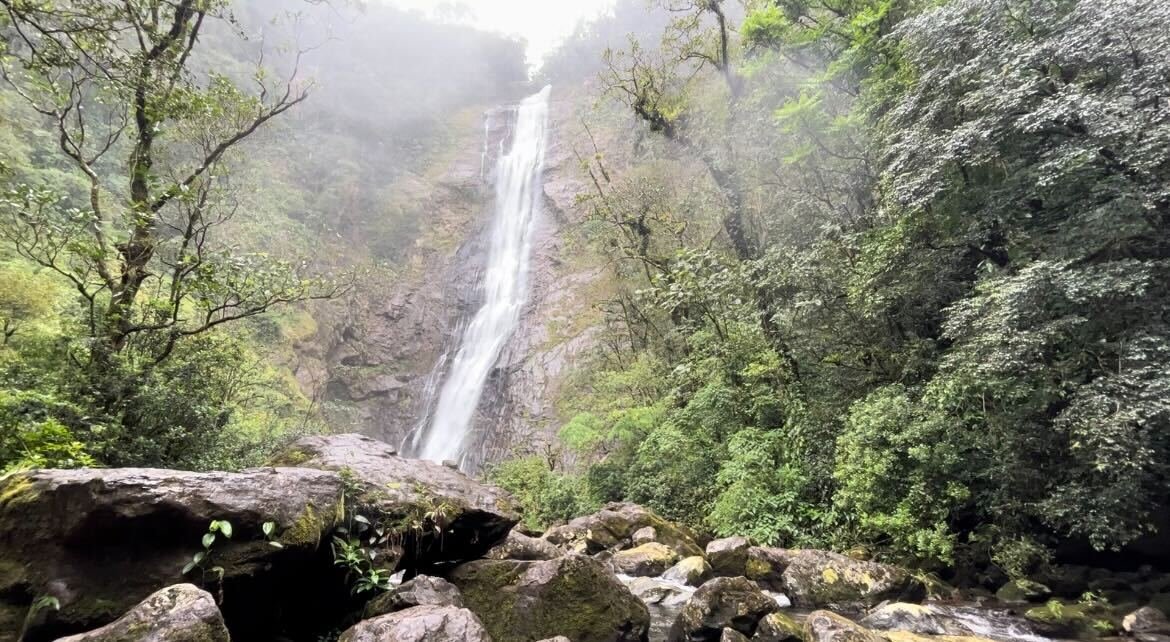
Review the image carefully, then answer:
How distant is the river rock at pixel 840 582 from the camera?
7715 mm

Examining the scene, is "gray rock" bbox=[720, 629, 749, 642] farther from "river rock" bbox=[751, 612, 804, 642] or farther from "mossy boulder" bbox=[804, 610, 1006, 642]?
"mossy boulder" bbox=[804, 610, 1006, 642]

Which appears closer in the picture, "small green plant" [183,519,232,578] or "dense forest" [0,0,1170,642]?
"small green plant" [183,519,232,578]

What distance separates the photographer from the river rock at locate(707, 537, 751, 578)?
9.35 m

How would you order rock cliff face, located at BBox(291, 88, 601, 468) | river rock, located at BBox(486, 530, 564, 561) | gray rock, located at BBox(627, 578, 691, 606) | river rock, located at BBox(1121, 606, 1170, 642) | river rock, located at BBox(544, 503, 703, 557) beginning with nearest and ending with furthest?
river rock, located at BBox(1121, 606, 1170, 642) < river rock, located at BBox(486, 530, 564, 561) < gray rock, located at BBox(627, 578, 691, 606) < river rock, located at BBox(544, 503, 703, 557) < rock cliff face, located at BBox(291, 88, 601, 468)

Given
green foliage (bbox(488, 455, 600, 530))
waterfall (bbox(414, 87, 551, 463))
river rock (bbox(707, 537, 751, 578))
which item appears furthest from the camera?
waterfall (bbox(414, 87, 551, 463))

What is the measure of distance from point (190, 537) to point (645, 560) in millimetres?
→ 7435

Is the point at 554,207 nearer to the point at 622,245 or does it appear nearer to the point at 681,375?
the point at 622,245

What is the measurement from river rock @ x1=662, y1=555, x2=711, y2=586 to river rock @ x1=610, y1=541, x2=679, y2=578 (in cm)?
27

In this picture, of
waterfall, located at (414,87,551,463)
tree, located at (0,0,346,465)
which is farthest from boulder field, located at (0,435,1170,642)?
waterfall, located at (414,87,551,463)

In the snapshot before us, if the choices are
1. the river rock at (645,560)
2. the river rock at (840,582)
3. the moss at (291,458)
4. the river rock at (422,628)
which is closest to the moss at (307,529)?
the river rock at (422,628)

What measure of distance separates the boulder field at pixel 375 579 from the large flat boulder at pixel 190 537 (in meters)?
0.01

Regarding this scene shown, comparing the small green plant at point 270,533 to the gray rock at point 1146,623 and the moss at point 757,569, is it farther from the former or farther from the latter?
the gray rock at point 1146,623

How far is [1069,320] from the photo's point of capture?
636cm

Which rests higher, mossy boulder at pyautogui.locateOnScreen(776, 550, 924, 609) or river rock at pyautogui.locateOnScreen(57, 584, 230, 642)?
river rock at pyautogui.locateOnScreen(57, 584, 230, 642)
